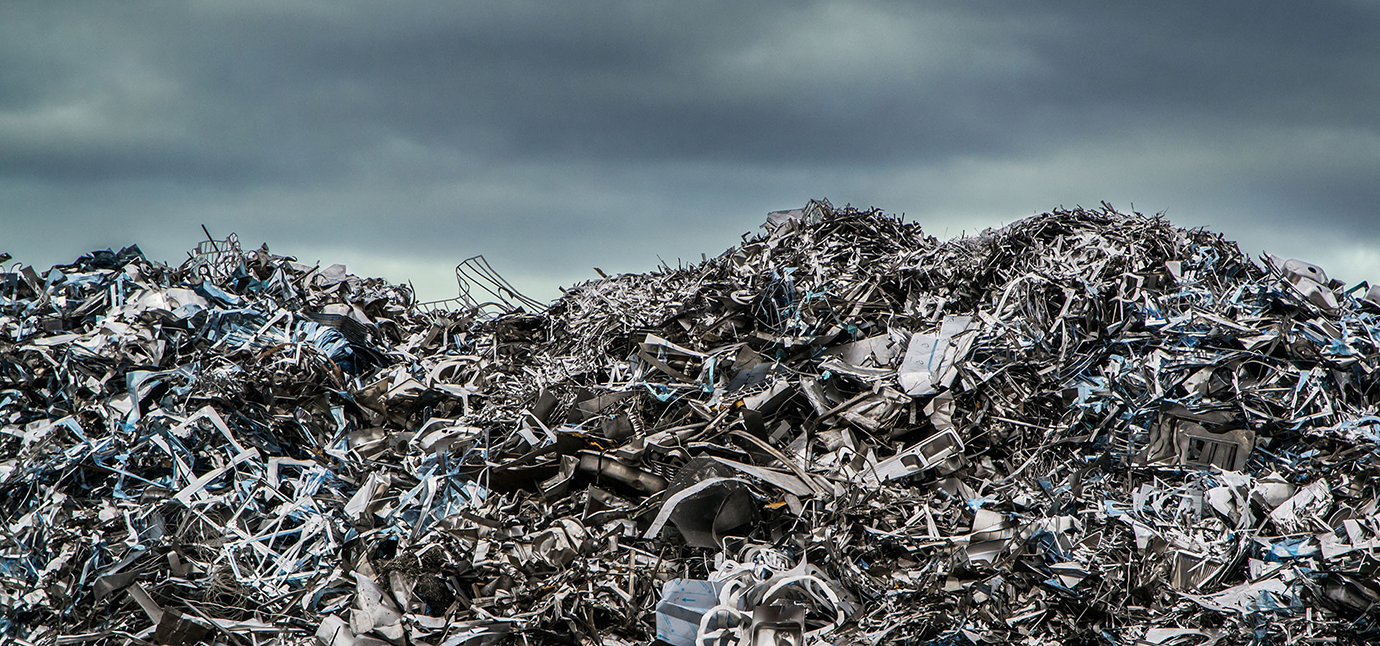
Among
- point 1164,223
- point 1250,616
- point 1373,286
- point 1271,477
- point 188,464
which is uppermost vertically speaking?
point 1164,223

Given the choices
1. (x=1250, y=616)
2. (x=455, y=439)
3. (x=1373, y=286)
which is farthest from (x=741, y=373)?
(x=1373, y=286)

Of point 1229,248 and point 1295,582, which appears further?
point 1229,248

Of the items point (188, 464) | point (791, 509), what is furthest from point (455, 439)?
point (791, 509)

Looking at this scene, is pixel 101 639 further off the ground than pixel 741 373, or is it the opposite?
pixel 741 373

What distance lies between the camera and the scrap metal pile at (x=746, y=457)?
15.3ft

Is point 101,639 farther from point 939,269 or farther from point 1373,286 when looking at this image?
point 1373,286

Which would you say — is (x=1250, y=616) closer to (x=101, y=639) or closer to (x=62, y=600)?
(x=101, y=639)

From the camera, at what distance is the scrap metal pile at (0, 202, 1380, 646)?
465cm

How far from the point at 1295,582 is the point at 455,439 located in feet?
14.5

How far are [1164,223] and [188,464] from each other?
23.6 ft

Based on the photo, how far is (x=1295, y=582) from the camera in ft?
15.1

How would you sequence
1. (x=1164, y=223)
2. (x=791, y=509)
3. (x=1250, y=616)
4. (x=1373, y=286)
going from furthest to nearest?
(x=1164, y=223) → (x=1373, y=286) → (x=791, y=509) → (x=1250, y=616)

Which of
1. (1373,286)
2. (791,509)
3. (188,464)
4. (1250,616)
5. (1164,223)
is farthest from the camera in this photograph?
(1164,223)

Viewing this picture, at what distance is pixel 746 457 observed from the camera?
18.0 ft
